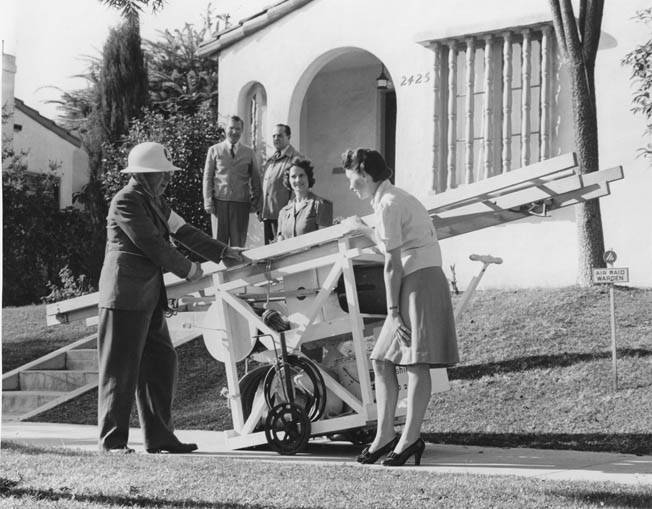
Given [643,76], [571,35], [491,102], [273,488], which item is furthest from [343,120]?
[273,488]

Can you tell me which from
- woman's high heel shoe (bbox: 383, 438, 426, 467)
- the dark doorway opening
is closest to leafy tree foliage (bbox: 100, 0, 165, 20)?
woman's high heel shoe (bbox: 383, 438, 426, 467)

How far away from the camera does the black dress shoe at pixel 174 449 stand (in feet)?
26.2

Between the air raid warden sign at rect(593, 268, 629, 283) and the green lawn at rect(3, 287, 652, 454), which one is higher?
the air raid warden sign at rect(593, 268, 629, 283)

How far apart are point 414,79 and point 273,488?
9.59m

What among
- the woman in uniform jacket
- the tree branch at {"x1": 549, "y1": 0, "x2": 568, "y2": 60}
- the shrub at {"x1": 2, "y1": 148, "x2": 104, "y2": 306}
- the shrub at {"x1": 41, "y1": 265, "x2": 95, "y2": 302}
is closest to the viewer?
the woman in uniform jacket

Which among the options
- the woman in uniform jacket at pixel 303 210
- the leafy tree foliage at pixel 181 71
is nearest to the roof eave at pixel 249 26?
the woman in uniform jacket at pixel 303 210

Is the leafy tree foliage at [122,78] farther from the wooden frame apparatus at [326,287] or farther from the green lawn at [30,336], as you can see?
the wooden frame apparatus at [326,287]

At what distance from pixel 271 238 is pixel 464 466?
5.86 metres

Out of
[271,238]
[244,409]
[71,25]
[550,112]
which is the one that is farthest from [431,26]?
[244,409]

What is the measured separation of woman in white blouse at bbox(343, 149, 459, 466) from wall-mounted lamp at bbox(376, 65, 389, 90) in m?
10.1

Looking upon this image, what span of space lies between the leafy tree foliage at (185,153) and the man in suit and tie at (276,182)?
461cm

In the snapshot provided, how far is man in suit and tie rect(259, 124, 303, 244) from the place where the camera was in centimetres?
1222

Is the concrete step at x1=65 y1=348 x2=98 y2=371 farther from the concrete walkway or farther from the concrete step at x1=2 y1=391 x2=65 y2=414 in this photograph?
the concrete walkway

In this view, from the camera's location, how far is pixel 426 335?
274 inches
